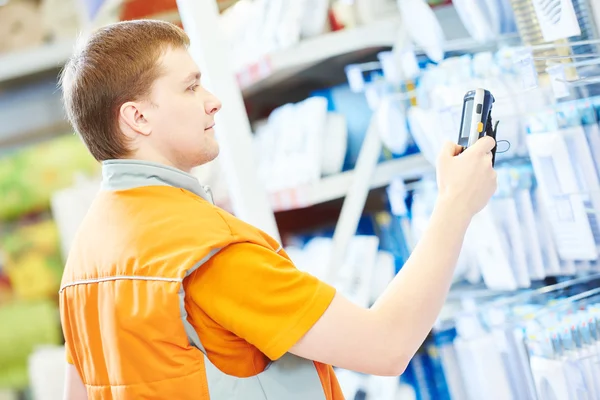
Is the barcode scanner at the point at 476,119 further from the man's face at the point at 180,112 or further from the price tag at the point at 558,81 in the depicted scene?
the man's face at the point at 180,112

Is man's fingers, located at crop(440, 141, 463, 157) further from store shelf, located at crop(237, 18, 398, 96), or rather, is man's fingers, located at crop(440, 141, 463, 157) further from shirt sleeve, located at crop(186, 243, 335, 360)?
store shelf, located at crop(237, 18, 398, 96)

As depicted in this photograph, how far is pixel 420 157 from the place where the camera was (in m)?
2.04

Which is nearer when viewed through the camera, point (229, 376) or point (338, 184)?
point (229, 376)

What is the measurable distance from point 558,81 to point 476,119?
0.22m

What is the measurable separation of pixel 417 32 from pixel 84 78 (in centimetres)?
92

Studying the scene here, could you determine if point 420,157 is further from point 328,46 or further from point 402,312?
point 402,312

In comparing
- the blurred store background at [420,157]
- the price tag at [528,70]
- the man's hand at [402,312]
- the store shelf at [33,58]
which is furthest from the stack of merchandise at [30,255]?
the man's hand at [402,312]

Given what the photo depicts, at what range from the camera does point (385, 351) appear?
1.01 m

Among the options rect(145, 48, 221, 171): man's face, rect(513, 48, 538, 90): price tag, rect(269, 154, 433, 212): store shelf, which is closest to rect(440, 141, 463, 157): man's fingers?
rect(513, 48, 538, 90): price tag

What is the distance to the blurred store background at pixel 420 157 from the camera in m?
1.38

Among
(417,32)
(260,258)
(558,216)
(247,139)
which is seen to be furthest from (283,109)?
(260,258)

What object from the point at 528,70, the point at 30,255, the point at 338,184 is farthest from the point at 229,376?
the point at 30,255

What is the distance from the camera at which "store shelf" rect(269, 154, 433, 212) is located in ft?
6.70

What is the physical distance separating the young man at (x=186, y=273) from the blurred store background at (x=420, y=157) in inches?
10.2
